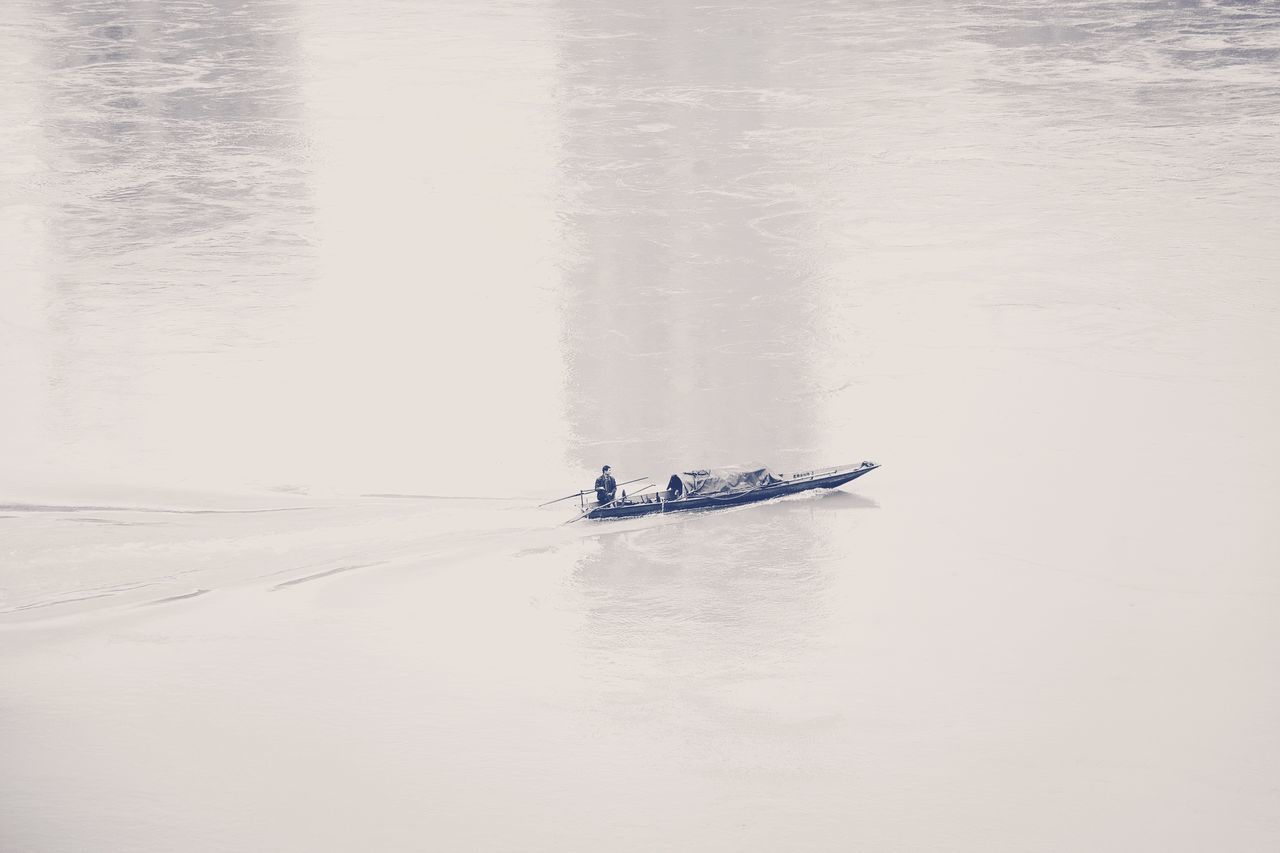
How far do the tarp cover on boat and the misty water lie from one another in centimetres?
19

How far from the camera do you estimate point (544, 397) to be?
1504 centimetres

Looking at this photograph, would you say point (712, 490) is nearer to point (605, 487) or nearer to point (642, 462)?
point (605, 487)

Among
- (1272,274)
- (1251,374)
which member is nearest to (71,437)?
(1251,374)

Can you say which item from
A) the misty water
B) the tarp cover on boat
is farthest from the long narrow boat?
the misty water

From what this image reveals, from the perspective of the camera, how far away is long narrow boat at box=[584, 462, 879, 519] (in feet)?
41.8

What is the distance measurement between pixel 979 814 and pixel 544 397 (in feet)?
21.8

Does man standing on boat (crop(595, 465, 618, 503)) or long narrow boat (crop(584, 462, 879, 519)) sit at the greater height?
man standing on boat (crop(595, 465, 618, 503))

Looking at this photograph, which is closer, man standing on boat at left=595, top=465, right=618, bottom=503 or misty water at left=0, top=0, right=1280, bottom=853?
misty water at left=0, top=0, right=1280, bottom=853

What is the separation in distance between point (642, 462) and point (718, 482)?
0.96 m

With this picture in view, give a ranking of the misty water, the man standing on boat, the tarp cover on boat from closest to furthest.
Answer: the misty water < the man standing on boat < the tarp cover on boat

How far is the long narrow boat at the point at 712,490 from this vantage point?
12.7 meters

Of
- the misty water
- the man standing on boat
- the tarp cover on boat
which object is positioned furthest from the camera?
the tarp cover on boat

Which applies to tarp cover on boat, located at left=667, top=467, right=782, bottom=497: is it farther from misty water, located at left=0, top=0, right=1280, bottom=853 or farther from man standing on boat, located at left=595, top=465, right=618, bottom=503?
man standing on boat, located at left=595, top=465, right=618, bottom=503

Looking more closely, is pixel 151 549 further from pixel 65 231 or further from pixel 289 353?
pixel 65 231
